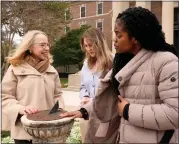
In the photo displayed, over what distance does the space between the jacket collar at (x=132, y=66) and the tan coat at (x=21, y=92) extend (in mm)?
1185

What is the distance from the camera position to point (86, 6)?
186 ft

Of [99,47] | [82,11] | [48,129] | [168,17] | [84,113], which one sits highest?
[82,11]

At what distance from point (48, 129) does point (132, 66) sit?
86 centimetres

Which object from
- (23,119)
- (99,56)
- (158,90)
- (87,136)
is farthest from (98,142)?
(99,56)

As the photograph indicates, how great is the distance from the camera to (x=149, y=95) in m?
2.04

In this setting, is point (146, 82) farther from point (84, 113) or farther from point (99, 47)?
point (99, 47)

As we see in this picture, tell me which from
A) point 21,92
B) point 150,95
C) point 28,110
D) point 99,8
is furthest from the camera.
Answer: point 99,8

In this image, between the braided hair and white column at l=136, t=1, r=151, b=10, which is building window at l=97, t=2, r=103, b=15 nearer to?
white column at l=136, t=1, r=151, b=10

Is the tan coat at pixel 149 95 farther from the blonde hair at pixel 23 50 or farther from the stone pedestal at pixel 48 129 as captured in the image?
the blonde hair at pixel 23 50

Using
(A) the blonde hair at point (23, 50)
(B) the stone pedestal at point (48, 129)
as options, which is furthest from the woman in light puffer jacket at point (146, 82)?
(A) the blonde hair at point (23, 50)

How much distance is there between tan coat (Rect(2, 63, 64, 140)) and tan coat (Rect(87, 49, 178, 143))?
1.14 metres

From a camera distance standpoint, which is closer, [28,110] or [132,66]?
[132,66]

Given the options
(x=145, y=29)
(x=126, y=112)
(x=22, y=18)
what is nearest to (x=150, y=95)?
(x=126, y=112)

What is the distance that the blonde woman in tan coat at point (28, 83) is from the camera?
3.06 metres
